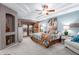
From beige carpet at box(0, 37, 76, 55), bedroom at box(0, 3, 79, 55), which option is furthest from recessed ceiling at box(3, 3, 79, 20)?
beige carpet at box(0, 37, 76, 55)

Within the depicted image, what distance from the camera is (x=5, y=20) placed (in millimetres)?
2516

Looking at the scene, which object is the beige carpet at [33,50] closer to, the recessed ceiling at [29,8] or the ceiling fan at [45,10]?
the recessed ceiling at [29,8]

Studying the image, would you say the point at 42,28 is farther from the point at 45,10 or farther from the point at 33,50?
the point at 33,50

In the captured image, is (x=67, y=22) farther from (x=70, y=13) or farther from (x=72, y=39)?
(x=72, y=39)

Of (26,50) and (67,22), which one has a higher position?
(67,22)

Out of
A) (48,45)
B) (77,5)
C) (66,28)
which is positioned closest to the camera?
(77,5)

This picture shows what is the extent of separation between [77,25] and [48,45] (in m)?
1.03

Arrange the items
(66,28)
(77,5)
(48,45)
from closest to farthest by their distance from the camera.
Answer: (77,5)
(66,28)
(48,45)

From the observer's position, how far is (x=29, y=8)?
8.14 ft

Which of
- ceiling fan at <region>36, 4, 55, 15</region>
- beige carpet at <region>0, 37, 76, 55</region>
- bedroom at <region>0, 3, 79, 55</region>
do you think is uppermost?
ceiling fan at <region>36, 4, 55, 15</region>

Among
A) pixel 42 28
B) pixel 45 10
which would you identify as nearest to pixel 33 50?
pixel 42 28

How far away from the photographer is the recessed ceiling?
236 cm

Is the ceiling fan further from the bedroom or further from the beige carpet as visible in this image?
the beige carpet
